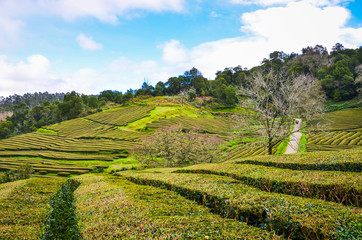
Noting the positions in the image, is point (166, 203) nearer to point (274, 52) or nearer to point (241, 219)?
point (241, 219)

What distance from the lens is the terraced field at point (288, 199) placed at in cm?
541

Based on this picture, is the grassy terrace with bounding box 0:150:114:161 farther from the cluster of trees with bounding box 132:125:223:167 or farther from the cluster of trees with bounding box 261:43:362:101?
the cluster of trees with bounding box 261:43:362:101

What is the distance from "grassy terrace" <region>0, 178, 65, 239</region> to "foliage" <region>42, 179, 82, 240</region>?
1.09ft

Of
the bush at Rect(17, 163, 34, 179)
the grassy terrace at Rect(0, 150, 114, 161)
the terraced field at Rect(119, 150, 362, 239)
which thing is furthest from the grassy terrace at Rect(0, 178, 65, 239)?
the grassy terrace at Rect(0, 150, 114, 161)

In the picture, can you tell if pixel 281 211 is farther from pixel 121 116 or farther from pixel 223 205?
pixel 121 116

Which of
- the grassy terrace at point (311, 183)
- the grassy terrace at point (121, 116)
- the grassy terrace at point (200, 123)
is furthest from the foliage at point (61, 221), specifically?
the grassy terrace at point (121, 116)

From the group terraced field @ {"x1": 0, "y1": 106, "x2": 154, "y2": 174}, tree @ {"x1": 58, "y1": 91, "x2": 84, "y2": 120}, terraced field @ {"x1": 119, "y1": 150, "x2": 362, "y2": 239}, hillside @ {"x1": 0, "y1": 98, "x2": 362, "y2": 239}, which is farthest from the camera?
tree @ {"x1": 58, "y1": 91, "x2": 84, "y2": 120}

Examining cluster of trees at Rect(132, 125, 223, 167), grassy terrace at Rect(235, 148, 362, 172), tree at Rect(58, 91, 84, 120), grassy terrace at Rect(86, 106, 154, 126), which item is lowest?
cluster of trees at Rect(132, 125, 223, 167)

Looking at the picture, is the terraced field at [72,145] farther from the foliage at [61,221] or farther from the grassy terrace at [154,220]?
the grassy terrace at [154,220]

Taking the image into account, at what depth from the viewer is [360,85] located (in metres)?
63.9

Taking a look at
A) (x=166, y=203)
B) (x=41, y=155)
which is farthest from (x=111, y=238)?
(x=41, y=155)

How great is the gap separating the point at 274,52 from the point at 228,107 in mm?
58157

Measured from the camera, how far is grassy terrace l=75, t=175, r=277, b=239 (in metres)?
5.47

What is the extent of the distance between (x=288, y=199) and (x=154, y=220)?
17.4ft
